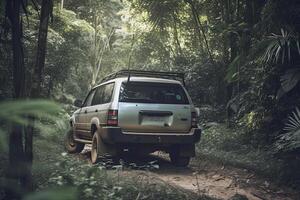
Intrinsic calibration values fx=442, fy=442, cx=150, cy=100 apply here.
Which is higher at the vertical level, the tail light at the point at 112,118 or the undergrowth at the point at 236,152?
the tail light at the point at 112,118

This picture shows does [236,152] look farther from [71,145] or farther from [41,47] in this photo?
[41,47]

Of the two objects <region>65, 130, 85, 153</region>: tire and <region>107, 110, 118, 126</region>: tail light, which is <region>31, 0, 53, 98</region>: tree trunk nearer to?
<region>107, 110, 118, 126</region>: tail light

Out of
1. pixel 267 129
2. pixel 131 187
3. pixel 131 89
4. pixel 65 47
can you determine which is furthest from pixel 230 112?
pixel 131 187

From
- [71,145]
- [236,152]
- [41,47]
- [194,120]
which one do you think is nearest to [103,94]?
[194,120]

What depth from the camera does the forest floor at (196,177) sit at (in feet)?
20.5

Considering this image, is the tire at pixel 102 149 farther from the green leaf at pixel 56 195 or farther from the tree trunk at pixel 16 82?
the green leaf at pixel 56 195

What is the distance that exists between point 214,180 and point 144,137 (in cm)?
155

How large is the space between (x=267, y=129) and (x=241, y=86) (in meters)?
4.80

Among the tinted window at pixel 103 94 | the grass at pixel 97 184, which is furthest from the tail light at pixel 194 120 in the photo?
the grass at pixel 97 184

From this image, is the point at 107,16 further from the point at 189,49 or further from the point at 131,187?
the point at 131,187

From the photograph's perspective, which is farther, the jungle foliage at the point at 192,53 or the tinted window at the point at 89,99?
the tinted window at the point at 89,99

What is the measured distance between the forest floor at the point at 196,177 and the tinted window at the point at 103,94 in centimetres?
143

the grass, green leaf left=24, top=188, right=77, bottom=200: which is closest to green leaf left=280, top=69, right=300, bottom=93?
the grass

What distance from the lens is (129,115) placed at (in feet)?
27.9
